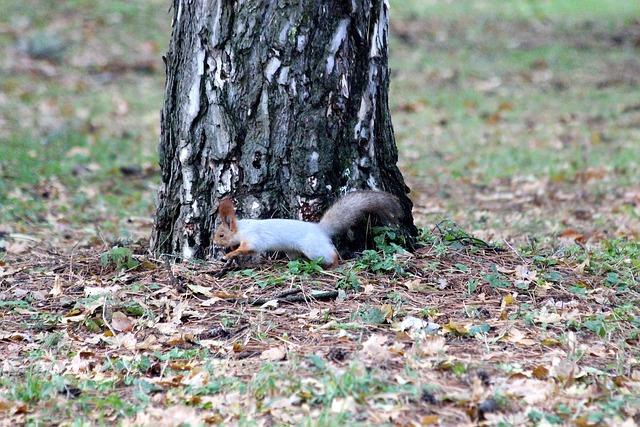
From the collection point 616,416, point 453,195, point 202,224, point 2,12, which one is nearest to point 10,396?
point 202,224

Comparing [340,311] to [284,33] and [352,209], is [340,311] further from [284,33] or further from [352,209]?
[284,33]

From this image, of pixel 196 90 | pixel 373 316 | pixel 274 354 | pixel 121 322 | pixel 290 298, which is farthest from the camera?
pixel 196 90

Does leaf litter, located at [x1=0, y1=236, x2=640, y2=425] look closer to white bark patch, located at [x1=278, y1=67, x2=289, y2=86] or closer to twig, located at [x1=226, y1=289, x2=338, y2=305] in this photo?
twig, located at [x1=226, y1=289, x2=338, y2=305]

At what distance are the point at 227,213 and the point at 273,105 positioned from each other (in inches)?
25.2

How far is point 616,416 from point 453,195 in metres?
5.12

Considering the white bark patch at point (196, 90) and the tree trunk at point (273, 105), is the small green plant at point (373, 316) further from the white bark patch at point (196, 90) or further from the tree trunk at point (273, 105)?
the white bark patch at point (196, 90)

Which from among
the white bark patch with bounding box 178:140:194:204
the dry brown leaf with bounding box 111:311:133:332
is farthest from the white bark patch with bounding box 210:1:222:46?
the dry brown leaf with bounding box 111:311:133:332

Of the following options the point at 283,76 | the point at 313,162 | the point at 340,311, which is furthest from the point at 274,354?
the point at 283,76

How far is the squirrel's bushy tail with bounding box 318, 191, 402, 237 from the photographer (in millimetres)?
4426

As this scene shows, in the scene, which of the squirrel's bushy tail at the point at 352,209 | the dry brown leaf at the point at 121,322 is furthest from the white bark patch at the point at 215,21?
the dry brown leaf at the point at 121,322

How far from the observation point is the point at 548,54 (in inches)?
584

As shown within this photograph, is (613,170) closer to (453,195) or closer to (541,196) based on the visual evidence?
(541,196)

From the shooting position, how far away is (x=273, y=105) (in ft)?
14.7

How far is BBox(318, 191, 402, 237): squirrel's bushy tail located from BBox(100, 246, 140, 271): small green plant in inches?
43.3
